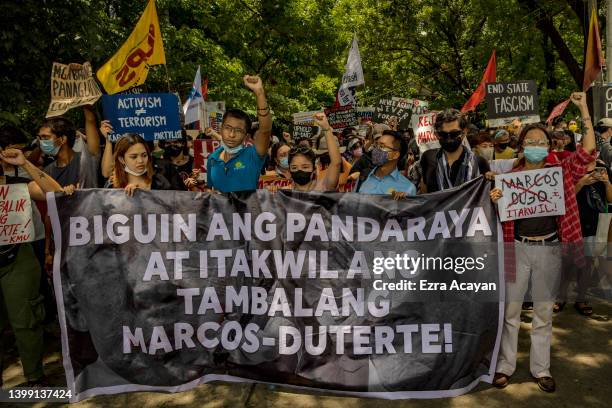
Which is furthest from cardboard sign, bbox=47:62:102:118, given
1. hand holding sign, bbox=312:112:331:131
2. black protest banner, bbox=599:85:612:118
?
black protest banner, bbox=599:85:612:118

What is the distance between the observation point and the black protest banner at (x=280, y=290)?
3959 mm

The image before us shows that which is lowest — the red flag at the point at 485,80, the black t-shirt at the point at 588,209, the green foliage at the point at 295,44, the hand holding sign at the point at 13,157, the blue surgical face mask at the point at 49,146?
the black t-shirt at the point at 588,209

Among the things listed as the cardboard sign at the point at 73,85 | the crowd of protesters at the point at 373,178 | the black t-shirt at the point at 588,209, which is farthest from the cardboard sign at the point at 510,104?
the cardboard sign at the point at 73,85

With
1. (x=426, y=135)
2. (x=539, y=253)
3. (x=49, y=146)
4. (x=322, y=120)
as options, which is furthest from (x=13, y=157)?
(x=426, y=135)

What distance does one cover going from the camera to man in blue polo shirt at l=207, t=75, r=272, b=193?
4.25 meters

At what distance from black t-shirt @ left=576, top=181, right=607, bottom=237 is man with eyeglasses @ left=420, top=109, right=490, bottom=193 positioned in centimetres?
211

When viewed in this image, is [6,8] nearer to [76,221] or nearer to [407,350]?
[76,221]

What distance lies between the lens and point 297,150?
4.67 metres

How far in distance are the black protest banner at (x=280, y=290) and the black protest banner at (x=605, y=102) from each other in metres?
4.66

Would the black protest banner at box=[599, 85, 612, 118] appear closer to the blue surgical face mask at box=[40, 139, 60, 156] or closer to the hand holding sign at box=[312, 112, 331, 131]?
the hand holding sign at box=[312, 112, 331, 131]

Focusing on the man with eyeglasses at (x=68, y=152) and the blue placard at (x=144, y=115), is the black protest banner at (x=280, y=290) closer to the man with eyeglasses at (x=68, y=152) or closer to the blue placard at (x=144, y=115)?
the man with eyeglasses at (x=68, y=152)

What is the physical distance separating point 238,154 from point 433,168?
1635mm

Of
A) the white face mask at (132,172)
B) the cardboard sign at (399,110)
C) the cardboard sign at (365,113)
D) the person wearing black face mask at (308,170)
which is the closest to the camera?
the white face mask at (132,172)

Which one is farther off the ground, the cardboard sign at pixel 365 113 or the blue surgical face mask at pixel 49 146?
the cardboard sign at pixel 365 113
